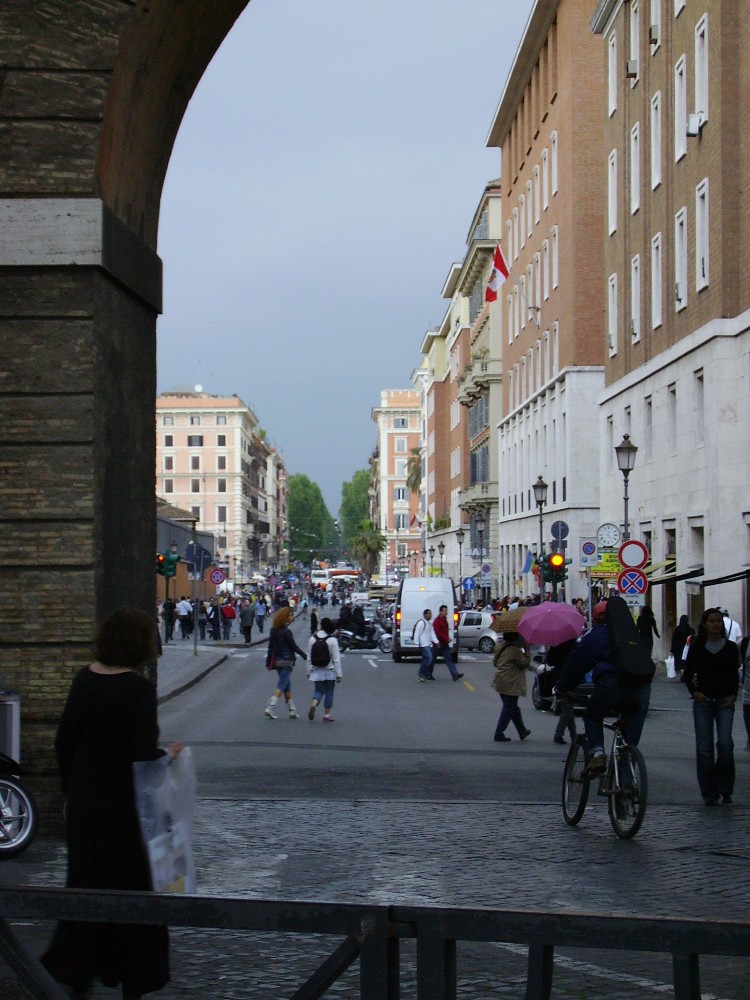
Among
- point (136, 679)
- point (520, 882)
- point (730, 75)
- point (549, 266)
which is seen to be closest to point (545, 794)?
point (520, 882)

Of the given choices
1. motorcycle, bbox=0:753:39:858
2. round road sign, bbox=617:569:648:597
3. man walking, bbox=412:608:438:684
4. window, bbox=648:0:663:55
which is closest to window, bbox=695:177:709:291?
window, bbox=648:0:663:55

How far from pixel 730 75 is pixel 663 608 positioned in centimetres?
1367

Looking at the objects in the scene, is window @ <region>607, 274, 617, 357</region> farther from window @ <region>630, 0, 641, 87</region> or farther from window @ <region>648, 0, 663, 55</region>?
window @ <region>648, 0, 663, 55</region>

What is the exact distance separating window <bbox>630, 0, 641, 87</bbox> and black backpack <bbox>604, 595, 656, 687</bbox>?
32659mm

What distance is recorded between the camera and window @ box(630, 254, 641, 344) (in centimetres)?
4272

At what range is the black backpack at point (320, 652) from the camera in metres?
23.7

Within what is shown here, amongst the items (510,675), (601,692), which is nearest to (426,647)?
(510,675)

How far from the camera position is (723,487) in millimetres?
33531

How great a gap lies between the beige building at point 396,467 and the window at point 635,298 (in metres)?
132

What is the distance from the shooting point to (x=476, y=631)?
2114 inches

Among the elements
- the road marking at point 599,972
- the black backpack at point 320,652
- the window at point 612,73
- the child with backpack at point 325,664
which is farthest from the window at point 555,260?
the road marking at point 599,972

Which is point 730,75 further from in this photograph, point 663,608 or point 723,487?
point 663,608

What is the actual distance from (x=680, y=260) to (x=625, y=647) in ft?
87.3

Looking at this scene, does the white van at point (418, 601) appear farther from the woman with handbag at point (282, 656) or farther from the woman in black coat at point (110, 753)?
the woman in black coat at point (110, 753)
